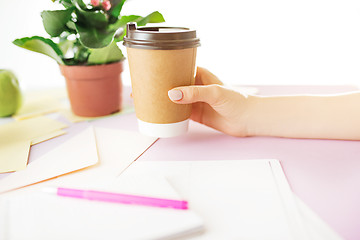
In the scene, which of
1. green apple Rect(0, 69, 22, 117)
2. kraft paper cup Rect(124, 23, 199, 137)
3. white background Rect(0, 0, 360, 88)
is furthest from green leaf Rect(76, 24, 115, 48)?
white background Rect(0, 0, 360, 88)

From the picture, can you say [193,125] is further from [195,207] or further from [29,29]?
[29,29]

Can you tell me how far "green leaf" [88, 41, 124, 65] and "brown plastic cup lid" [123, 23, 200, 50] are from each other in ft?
0.71

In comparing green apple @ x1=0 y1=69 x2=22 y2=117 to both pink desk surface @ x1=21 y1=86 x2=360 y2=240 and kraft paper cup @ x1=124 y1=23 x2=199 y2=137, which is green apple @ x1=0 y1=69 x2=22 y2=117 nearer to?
pink desk surface @ x1=21 y1=86 x2=360 y2=240

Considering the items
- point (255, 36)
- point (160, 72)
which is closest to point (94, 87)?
point (160, 72)

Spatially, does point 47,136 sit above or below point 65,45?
below

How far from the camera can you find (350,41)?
203 centimetres

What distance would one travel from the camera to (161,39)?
1.84ft

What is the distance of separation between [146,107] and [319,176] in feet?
1.05

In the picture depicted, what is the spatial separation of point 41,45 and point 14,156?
0.25 metres

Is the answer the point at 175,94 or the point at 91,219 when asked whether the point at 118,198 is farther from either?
the point at 175,94

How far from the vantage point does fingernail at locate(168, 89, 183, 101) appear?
60 centimetres

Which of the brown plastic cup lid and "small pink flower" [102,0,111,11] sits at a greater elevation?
"small pink flower" [102,0,111,11]

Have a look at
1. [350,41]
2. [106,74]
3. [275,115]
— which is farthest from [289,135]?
[350,41]

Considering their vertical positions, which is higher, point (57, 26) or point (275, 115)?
Result: point (57, 26)
